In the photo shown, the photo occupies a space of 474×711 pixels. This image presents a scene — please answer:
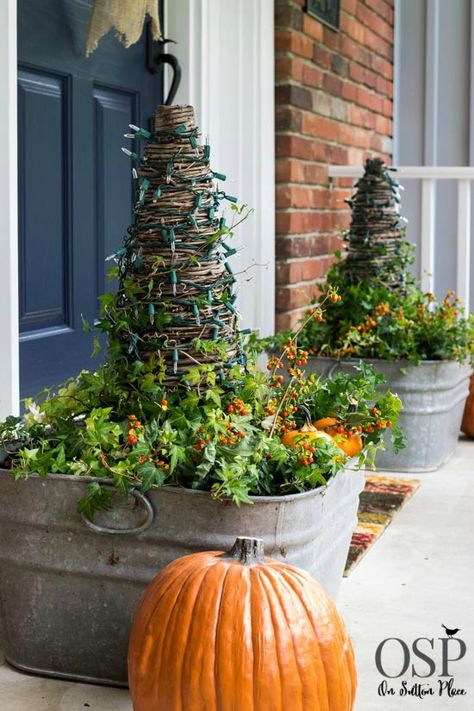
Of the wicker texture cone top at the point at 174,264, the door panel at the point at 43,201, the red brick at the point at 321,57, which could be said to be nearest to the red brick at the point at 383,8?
the red brick at the point at 321,57

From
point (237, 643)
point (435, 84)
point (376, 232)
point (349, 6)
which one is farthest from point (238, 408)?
point (435, 84)

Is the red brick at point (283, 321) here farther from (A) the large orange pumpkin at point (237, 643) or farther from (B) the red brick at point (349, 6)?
(A) the large orange pumpkin at point (237, 643)

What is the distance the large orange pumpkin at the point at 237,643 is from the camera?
1496 mm

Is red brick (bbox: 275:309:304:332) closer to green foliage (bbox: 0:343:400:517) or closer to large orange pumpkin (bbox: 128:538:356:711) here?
green foliage (bbox: 0:343:400:517)

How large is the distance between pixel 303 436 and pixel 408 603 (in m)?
0.59

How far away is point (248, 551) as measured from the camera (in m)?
1.59

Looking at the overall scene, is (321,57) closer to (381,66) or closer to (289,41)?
(289,41)

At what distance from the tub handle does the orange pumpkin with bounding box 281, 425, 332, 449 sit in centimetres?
28

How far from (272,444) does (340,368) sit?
1527mm

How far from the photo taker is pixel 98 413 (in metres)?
1.80

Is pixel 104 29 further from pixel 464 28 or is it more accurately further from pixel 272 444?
pixel 464 28

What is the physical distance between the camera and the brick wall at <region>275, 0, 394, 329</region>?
379 centimetres

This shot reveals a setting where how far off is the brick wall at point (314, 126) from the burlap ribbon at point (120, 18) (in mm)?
993

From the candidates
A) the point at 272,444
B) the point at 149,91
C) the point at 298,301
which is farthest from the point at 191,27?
the point at 272,444
